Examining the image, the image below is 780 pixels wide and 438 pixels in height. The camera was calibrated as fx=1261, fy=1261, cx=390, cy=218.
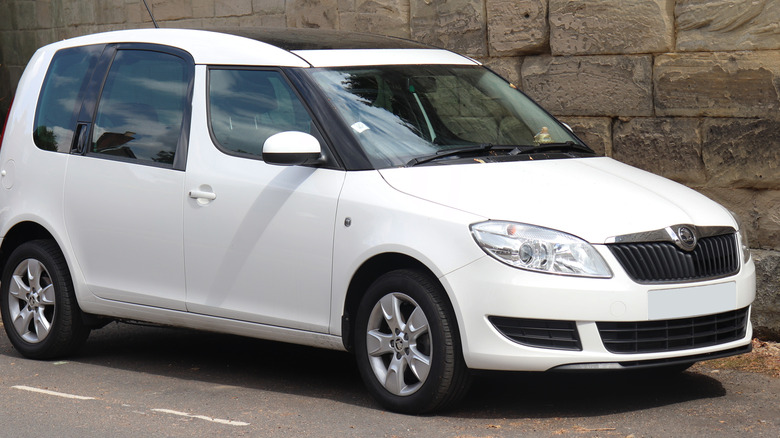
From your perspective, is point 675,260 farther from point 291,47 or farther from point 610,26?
point 610,26

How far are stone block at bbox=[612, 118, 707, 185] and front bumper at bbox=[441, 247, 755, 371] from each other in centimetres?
309

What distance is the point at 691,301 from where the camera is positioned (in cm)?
580

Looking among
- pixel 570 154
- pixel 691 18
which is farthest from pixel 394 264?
pixel 691 18

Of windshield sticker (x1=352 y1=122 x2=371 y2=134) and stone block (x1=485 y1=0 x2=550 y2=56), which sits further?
stone block (x1=485 y1=0 x2=550 y2=56)

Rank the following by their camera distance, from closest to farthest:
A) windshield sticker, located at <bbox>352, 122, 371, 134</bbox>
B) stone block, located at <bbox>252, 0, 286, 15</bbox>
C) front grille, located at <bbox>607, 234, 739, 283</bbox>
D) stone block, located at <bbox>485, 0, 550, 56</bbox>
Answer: front grille, located at <bbox>607, 234, 739, 283</bbox> < windshield sticker, located at <bbox>352, 122, 371, 134</bbox> < stone block, located at <bbox>485, 0, 550, 56</bbox> < stone block, located at <bbox>252, 0, 286, 15</bbox>

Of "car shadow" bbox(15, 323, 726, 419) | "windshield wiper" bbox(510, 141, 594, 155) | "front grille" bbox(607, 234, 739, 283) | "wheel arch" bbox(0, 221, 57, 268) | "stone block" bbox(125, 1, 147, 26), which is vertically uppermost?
"stone block" bbox(125, 1, 147, 26)

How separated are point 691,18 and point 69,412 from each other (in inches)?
193

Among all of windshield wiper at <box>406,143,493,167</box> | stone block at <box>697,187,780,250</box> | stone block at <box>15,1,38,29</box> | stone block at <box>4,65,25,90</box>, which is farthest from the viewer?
stone block at <box>4,65,25,90</box>

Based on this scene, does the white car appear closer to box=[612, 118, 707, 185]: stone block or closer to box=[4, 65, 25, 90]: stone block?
box=[612, 118, 707, 185]: stone block

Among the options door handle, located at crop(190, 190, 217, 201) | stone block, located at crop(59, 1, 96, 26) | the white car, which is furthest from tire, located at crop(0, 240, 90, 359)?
stone block, located at crop(59, 1, 96, 26)

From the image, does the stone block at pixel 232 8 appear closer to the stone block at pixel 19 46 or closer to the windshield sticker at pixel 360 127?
the stone block at pixel 19 46

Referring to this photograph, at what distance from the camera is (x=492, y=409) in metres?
6.12

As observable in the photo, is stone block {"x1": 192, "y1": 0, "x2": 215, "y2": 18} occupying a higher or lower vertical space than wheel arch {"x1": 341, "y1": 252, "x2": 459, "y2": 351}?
higher

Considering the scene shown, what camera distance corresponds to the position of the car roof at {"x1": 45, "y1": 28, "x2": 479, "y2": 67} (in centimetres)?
681
